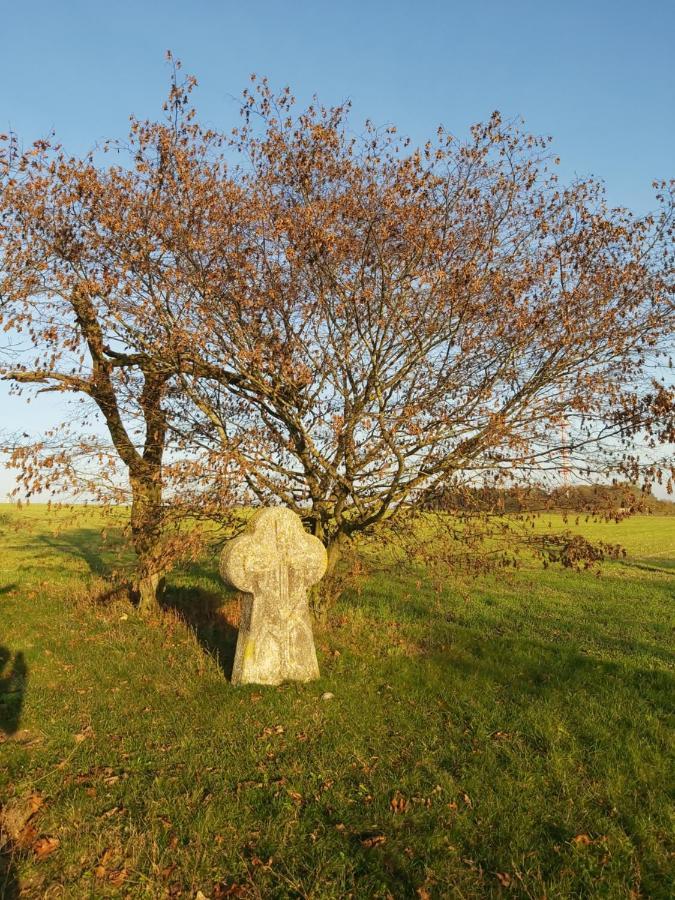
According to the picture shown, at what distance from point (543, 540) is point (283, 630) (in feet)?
14.6

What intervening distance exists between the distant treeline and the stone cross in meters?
2.68

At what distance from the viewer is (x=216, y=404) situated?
11.5 meters

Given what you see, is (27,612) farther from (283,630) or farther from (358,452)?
(358,452)

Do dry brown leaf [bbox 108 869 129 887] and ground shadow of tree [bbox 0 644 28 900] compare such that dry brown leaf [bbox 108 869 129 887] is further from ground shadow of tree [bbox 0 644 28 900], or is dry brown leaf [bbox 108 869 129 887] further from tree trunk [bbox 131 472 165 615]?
tree trunk [bbox 131 472 165 615]

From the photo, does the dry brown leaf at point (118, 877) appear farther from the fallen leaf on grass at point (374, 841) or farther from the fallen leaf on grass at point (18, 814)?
the fallen leaf on grass at point (374, 841)

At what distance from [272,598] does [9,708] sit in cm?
383

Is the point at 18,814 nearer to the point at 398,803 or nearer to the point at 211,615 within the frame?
the point at 398,803

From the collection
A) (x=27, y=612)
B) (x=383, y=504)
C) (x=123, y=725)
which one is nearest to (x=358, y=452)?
(x=383, y=504)

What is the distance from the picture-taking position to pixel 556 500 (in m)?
9.76

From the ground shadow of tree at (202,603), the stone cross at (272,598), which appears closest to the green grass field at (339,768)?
the ground shadow of tree at (202,603)

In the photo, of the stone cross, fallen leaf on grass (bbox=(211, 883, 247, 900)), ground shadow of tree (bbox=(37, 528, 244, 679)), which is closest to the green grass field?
fallen leaf on grass (bbox=(211, 883, 247, 900))

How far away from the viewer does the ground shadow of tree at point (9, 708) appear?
446cm

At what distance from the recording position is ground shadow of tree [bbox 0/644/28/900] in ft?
14.6

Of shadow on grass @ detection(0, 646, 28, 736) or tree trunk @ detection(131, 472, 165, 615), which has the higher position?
tree trunk @ detection(131, 472, 165, 615)
